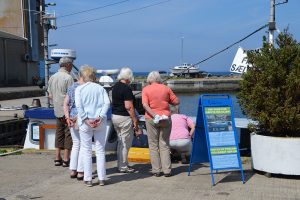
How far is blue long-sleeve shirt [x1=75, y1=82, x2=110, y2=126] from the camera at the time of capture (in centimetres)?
710

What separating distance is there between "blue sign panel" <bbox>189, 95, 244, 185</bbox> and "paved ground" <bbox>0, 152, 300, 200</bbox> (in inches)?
11.9

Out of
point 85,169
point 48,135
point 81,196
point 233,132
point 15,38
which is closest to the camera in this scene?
point 81,196

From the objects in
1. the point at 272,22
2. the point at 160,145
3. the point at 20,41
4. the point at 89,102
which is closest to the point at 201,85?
the point at 20,41

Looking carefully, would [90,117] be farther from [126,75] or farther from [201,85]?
[201,85]

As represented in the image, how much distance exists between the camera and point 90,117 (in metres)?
7.09

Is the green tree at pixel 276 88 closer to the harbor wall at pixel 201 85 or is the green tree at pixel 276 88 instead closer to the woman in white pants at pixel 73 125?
the woman in white pants at pixel 73 125

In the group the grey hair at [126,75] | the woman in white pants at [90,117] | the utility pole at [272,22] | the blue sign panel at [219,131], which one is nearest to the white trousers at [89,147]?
the woman in white pants at [90,117]

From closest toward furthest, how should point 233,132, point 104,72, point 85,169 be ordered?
point 85,169 → point 233,132 → point 104,72

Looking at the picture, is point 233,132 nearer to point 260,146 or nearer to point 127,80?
point 260,146

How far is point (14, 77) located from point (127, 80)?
116 ft

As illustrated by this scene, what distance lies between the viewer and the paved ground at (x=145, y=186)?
6.58m

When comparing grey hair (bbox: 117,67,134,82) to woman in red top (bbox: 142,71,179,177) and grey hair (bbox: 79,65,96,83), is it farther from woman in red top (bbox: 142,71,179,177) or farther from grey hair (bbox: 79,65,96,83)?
grey hair (bbox: 79,65,96,83)

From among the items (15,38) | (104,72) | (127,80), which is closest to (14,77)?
(15,38)

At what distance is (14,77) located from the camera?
41531mm
